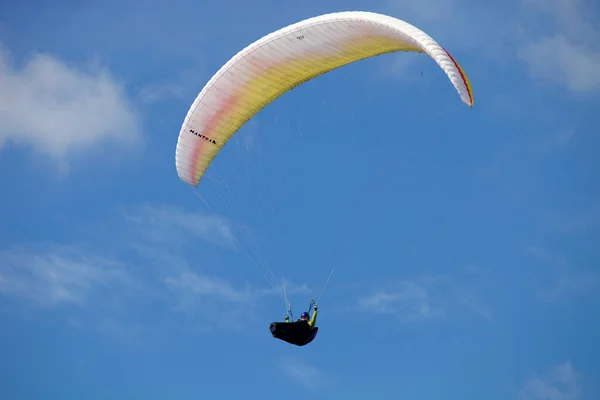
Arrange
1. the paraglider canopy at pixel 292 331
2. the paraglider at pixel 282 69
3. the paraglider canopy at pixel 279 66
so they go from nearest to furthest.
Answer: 1. the paraglider canopy at pixel 279 66
2. the paraglider at pixel 282 69
3. the paraglider canopy at pixel 292 331

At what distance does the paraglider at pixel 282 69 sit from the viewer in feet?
111

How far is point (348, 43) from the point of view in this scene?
35.9 m

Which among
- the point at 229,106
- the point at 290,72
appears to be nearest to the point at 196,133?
the point at 229,106

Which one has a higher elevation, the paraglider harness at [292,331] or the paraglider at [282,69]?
the paraglider at [282,69]

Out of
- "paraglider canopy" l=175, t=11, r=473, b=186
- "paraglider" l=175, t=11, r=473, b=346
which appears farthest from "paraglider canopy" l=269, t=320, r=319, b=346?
"paraglider canopy" l=175, t=11, r=473, b=186

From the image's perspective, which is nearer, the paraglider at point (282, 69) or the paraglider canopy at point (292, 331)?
the paraglider at point (282, 69)

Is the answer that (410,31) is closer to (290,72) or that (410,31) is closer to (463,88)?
(463,88)

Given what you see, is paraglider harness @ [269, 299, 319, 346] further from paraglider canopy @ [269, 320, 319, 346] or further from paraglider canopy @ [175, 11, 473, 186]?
paraglider canopy @ [175, 11, 473, 186]

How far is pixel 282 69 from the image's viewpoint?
123 feet

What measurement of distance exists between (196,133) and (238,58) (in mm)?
3902

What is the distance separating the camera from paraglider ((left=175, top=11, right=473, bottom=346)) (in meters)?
33.9

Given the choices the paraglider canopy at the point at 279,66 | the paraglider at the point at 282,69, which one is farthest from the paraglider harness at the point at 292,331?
the paraglider canopy at the point at 279,66

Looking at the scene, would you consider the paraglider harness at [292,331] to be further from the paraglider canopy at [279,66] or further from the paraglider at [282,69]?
the paraglider canopy at [279,66]

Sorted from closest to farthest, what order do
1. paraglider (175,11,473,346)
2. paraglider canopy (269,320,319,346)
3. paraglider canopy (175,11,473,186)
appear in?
1. paraglider canopy (175,11,473,186)
2. paraglider (175,11,473,346)
3. paraglider canopy (269,320,319,346)
